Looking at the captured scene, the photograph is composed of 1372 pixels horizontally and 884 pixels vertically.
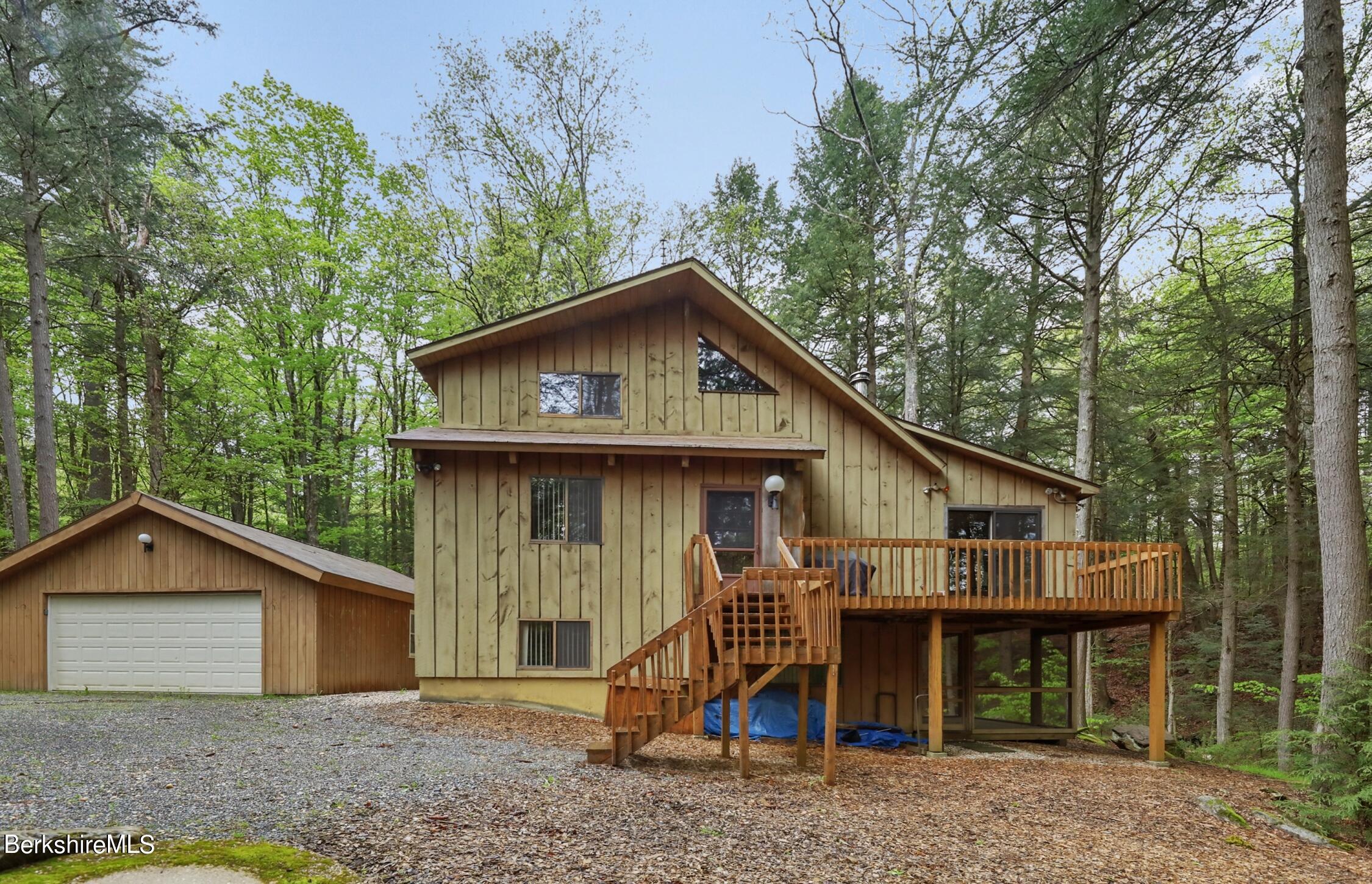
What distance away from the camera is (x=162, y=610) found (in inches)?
472

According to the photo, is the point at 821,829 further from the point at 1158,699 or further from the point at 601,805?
the point at 1158,699

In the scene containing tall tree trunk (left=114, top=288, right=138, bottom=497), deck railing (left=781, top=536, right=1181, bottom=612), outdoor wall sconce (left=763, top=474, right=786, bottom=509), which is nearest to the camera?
deck railing (left=781, top=536, right=1181, bottom=612)

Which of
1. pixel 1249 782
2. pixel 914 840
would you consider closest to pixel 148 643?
pixel 914 840

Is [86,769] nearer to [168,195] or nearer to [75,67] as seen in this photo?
[75,67]

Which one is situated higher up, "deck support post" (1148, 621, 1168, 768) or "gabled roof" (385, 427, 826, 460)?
"gabled roof" (385, 427, 826, 460)

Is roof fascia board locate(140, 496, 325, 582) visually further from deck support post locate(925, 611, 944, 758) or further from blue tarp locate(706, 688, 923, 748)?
deck support post locate(925, 611, 944, 758)

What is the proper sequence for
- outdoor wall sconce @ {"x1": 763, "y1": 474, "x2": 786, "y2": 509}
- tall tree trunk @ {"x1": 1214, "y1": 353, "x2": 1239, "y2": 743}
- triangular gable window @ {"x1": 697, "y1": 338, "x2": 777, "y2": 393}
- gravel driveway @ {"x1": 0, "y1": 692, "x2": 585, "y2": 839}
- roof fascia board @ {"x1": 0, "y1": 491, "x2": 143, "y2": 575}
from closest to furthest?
gravel driveway @ {"x1": 0, "y1": 692, "x2": 585, "y2": 839} < outdoor wall sconce @ {"x1": 763, "y1": 474, "x2": 786, "y2": 509} < triangular gable window @ {"x1": 697, "y1": 338, "x2": 777, "y2": 393} < roof fascia board @ {"x1": 0, "y1": 491, "x2": 143, "y2": 575} < tall tree trunk @ {"x1": 1214, "y1": 353, "x2": 1239, "y2": 743}

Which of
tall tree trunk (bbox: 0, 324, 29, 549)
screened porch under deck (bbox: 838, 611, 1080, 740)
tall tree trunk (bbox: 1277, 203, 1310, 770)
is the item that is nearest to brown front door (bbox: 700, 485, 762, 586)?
screened porch under deck (bbox: 838, 611, 1080, 740)

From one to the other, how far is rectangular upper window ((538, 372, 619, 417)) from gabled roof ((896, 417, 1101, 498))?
14.9 feet

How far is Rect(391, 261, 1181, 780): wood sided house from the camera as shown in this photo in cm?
973

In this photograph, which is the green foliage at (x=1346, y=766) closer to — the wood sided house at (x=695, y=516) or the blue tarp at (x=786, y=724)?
the wood sided house at (x=695, y=516)

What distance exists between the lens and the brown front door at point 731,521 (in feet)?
34.9

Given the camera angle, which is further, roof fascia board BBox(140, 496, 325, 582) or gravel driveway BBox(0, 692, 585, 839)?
roof fascia board BBox(140, 496, 325, 582)

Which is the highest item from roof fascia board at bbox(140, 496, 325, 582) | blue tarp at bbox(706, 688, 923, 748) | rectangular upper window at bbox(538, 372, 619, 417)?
rectangular upper window at bbox(538, 372, 619, 417)
